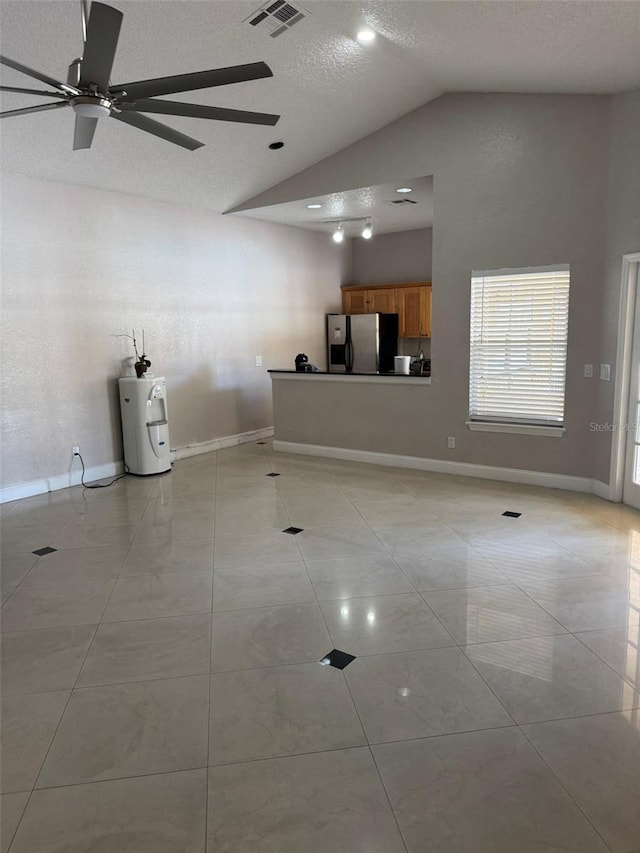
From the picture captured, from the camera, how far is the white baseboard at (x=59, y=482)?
5047 millimetres

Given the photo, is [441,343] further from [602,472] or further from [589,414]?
[602,472]

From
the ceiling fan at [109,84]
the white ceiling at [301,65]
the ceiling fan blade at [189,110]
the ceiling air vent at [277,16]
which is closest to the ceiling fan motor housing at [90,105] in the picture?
the ceiling fan at [109,84]

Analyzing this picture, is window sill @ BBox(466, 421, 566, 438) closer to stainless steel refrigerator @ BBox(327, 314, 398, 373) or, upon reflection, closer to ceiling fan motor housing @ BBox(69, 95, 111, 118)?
stainless steel refrigerator @ BBox(327, 314, 398, 373)

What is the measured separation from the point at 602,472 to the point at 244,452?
157 inches

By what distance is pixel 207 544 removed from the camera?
3.88 meters

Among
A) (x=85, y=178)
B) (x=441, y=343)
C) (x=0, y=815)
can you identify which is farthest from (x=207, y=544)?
(x=85, y=178)

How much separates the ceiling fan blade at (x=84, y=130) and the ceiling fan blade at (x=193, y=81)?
406 mm

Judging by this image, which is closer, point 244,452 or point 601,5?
point 601,5

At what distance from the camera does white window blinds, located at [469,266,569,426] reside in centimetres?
485

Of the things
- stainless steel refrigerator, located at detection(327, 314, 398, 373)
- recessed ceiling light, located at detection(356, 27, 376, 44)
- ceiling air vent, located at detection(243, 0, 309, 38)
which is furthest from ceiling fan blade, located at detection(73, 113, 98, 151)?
stainless steel refrigerator, located at detection(327, 314, 398, 373)

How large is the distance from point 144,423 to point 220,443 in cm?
156

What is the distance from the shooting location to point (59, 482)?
17.7 feet

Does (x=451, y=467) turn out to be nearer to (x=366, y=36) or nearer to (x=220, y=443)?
(x=220, y=443)

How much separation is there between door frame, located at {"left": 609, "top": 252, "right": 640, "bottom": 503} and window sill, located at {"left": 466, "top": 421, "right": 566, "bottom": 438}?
1.65 ft
